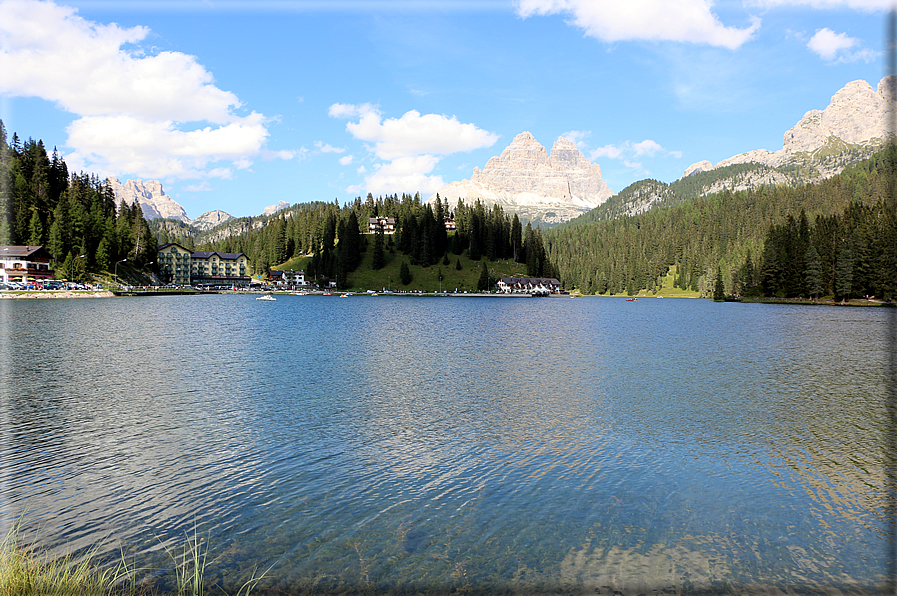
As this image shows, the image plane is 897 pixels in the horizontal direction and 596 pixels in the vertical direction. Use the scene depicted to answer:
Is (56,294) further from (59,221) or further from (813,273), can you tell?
(813,273)

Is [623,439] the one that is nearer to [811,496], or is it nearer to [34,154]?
[811,496]

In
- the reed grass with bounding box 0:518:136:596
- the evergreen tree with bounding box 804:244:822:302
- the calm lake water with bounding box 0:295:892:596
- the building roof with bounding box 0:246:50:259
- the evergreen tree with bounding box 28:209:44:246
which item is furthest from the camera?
the evergreen tree with bounding box 28:209:44:246

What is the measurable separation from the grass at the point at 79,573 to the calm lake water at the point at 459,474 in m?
0.34

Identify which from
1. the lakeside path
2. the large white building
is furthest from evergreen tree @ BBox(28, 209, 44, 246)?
the lakeside path

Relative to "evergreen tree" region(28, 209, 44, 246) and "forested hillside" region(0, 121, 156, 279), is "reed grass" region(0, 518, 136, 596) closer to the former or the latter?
"forested hillside" region(0, 121, 156, 279)

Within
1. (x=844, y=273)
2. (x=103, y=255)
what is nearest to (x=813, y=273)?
(x=844, y=273)

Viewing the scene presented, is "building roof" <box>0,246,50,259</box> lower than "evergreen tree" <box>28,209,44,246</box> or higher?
lower

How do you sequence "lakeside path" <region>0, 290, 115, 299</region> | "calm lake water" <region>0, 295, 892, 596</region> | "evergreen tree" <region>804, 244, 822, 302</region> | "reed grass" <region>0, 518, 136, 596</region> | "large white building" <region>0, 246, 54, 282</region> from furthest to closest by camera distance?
"evergreen tree" <region>804, 244, 822, 302</region>
"large white building" <region>0, 246, 54, 282</region>
"lakeside path" <region>0, 290, 115, 299</region>
"calm lake water" <region>0, 295, 892, 596</region>
"reed grass" <region>0, 518, 136, 596</region>

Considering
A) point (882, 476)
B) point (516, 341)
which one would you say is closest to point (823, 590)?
point (882, 476)

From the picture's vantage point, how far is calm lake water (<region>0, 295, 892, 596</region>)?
12570 millimetres

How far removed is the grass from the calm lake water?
0.34 m

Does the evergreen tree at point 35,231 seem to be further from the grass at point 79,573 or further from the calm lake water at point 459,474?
the grass at point 79,573

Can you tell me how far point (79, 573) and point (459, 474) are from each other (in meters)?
11.2

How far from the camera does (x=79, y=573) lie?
35.9ft
